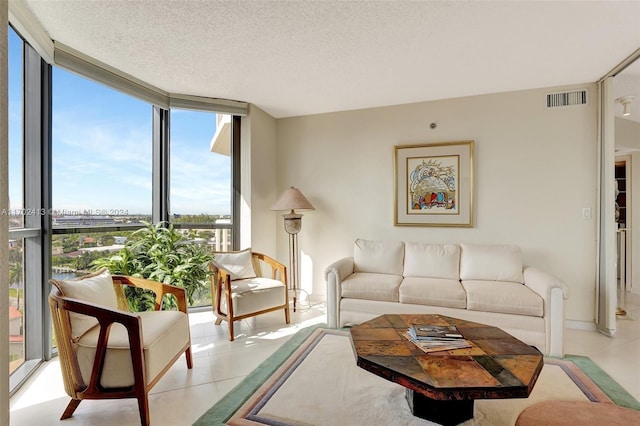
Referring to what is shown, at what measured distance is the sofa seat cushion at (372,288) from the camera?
2916 millimetres

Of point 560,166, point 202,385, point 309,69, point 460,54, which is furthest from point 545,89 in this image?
point 202,385

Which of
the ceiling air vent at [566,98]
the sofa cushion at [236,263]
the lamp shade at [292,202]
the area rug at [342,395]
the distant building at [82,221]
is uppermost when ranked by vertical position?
the ceiling air vent at [566,98]

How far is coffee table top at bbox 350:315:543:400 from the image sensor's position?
1.33 m

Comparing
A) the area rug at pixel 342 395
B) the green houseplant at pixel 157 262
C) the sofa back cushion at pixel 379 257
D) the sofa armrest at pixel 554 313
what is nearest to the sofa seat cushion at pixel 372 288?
the sofa back cushion at pixel 379 257

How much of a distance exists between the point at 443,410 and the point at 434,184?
248 centimetres

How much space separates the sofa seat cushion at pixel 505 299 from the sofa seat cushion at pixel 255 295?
1824 millimetres

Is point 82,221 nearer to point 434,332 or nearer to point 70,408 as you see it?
point 70,408

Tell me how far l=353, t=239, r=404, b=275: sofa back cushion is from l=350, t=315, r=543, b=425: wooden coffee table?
4.50 ft

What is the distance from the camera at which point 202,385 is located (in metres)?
2.08

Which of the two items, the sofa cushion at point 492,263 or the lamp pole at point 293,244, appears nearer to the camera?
the sofa cushion at point 492,263

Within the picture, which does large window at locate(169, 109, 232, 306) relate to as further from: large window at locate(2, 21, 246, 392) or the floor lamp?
the floor lamp

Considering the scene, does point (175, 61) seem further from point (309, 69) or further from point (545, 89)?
point (545, 89)

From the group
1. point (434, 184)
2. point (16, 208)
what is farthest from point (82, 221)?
point (434, 184)

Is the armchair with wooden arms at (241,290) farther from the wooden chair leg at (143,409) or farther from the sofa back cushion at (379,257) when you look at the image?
the wooden chair leg at (143,409)
